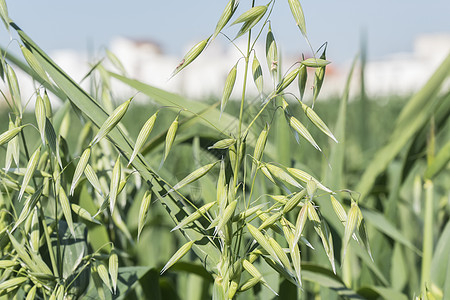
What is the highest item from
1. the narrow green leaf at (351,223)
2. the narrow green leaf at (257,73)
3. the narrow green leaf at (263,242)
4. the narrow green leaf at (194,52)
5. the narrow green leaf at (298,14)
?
the narrow green leaf at (194,52)

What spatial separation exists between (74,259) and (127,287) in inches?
2.4

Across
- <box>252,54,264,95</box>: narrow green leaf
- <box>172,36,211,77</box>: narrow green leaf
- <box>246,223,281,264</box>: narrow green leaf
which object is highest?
<box>172,36,211,77</box>: narrow green leaf

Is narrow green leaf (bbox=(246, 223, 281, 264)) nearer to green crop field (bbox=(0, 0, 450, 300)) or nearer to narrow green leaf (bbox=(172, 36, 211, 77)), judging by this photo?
green crop field (bbox=(0, 0, 450, 300))

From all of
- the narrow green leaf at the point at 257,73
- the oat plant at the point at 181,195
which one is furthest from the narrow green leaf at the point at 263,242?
the narrow green leaf at the point at 257,73

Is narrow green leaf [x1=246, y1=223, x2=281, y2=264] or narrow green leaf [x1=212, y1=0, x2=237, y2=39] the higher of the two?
narrow green leaf [x1=212, y1=0, x2=237, y2=39]

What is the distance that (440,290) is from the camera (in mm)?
675

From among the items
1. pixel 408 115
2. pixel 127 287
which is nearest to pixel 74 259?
pixel 127 287

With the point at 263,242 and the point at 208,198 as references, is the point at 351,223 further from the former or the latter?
the point at 208,198

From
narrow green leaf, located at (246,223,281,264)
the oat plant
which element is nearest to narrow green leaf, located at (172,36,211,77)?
the oat plant

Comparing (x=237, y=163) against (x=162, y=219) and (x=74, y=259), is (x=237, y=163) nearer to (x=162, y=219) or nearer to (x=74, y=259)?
(x=74, y=259)

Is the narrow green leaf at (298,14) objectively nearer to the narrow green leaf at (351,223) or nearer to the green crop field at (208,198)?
the green crop field at (208,198)

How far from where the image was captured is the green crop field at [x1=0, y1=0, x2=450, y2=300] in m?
0.38

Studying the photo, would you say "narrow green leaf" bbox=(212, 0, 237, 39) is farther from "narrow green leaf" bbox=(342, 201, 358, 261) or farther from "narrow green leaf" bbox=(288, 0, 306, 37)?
"narrow green leaf" bbox=(342, 201, 358, 261)

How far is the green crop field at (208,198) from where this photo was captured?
0.38m
